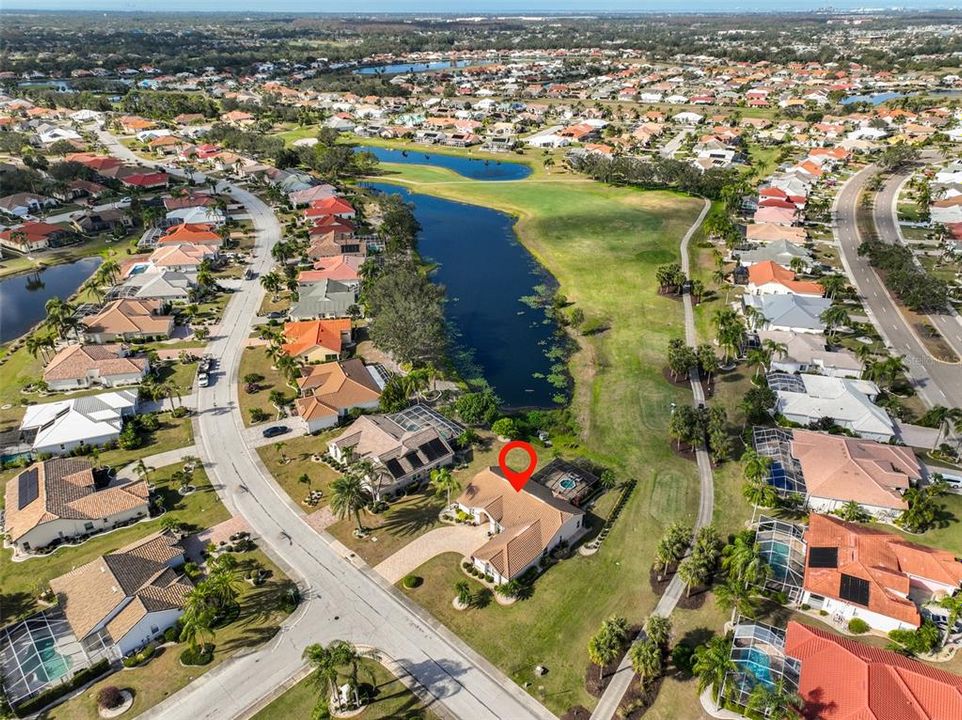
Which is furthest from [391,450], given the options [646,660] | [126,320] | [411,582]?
[126,320]

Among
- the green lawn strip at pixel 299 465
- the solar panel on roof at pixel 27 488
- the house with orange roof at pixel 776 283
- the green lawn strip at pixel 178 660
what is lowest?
the green lawn strip at pixel 178 660

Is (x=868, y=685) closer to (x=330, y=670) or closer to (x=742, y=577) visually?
(x=742, y=577)

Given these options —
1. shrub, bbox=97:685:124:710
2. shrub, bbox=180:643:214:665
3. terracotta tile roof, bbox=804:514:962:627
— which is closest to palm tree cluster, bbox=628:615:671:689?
terracotta tile roof, bbox=804:514:962:627

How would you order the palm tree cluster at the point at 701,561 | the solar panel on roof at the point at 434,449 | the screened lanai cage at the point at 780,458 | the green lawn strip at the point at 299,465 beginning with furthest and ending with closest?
the solar panel on roof at the point at 434,449, the green lawn strip at the point at 299,465, the screened lanai cage at the point at 780,458, the palm tree cluster at the point at 701,561

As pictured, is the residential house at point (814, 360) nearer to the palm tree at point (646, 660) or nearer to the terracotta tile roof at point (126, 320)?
the palm tree at point (646, 660)

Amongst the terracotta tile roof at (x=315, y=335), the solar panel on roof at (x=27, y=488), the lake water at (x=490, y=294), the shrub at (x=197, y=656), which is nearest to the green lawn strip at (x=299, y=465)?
the shrub at (x=197, y=656)

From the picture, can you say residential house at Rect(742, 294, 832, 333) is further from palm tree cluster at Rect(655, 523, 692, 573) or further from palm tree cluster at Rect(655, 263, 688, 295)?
palm tree cluster at Rect(655, 523, 692, 573)

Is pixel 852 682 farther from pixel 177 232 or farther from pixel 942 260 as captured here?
pixel 177 232
